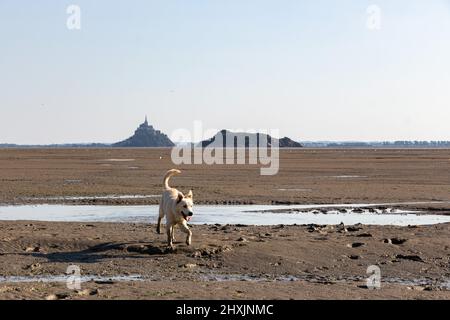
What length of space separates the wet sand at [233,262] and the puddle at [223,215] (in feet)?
11.4

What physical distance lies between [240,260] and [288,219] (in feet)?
28.6

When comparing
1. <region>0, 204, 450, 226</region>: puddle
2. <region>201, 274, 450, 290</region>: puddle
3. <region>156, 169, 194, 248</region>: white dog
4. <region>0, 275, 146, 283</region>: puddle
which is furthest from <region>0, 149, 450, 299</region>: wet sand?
<region>0, 204, 450, 226</region>: puddle

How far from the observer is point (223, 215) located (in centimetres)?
2391

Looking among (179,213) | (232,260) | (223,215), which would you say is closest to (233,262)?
(232,260)

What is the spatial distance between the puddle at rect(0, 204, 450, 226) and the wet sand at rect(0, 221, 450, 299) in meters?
3.49

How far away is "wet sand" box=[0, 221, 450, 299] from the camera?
11406 mm

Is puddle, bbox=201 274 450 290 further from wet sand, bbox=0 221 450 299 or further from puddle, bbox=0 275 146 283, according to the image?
puddle, bbox=0 275 146 283

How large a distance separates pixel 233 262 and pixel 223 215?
31.9 feet

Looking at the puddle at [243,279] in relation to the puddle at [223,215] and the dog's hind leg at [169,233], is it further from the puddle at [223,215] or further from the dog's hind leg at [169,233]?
the puddle at [223,215]

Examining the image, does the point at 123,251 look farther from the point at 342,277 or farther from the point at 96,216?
the point at 96,216
